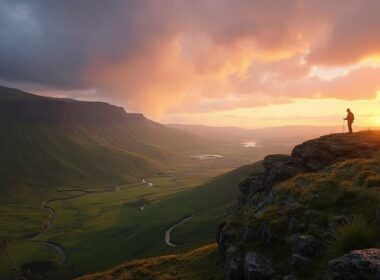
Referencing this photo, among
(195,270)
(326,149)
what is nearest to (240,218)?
(195,270)

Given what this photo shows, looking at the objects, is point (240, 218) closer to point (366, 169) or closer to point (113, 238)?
point (366, 169)

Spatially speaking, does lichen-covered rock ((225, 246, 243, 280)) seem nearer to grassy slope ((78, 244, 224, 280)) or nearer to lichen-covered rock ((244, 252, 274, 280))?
lichen-covered rock ((244, 252, 274, 280))

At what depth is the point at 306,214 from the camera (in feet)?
109

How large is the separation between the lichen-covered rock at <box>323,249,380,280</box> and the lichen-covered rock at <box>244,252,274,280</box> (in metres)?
9.97

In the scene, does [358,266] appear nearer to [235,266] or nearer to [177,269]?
[235,266]

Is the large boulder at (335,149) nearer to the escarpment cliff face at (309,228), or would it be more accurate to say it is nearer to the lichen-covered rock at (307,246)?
the escarpment cliff face at (309,228)

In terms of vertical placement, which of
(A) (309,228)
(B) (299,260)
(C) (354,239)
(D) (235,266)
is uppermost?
(C) (354,239)

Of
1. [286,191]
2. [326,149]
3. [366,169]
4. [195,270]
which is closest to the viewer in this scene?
[366,169]

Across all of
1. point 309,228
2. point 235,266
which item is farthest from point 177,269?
point 309,228

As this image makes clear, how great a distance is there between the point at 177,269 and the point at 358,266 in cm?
3791

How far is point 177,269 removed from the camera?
5306cm

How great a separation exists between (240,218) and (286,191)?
6.39 meters

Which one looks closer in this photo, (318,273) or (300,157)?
(318,273)

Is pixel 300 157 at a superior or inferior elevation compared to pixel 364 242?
superior
